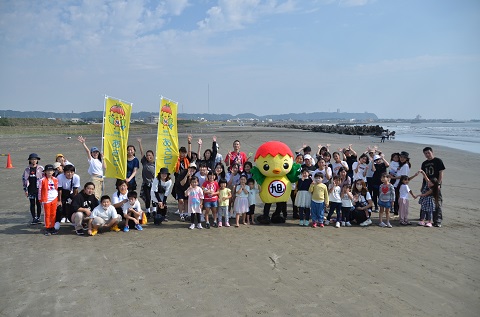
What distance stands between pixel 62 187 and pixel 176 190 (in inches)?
109

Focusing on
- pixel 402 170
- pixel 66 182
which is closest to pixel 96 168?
pixel 66 182

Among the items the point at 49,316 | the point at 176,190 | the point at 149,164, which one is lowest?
the point at 49,316

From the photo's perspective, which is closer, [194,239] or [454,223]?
[194,239]

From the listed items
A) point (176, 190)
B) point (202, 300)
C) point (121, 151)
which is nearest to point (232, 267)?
point (202, 300)

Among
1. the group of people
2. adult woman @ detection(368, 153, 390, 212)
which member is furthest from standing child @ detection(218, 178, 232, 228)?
adult woman @ detection(368, 153, 390, 212)

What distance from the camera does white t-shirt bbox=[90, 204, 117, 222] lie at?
7969 millimetres

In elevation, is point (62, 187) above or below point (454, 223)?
above

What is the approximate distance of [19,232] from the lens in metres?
8.06

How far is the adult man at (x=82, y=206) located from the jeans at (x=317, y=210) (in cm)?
529

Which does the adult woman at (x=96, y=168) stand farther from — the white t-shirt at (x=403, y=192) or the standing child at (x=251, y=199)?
the white t-shirt at (x=403, y=192)

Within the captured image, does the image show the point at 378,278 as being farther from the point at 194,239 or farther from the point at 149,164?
the point at 149,164

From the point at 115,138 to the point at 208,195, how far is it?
282 cm

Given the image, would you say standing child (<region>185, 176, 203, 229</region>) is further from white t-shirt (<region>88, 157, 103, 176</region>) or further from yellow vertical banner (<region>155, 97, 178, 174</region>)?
white t-shirt (<region>88, 157, 103, 176</region>)

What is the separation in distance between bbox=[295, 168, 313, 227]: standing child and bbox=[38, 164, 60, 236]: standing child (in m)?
5.82
